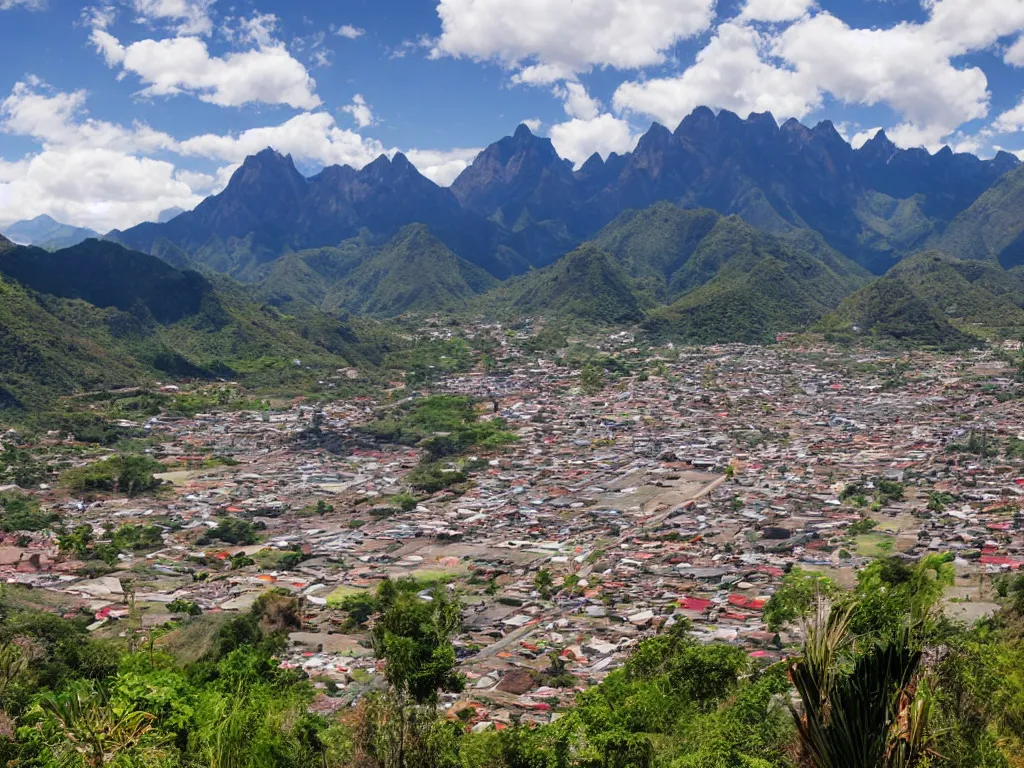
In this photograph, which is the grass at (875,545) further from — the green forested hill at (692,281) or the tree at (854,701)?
the green forested hill at (692,281)

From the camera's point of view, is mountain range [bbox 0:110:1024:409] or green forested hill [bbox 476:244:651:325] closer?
mountain range [bbox 0:110:1024:409]

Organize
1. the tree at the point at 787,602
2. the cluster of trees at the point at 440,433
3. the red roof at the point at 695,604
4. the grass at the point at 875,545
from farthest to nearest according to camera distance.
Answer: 1. the cluster of trees at the point at 440,433
2. the grass at the point at 875,545
3. the red roof at the point at 695,604
4. the tree at the point at 787,602

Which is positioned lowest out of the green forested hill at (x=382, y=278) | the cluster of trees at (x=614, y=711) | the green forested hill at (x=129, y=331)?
the cluster of trees at (x=614, y=711)

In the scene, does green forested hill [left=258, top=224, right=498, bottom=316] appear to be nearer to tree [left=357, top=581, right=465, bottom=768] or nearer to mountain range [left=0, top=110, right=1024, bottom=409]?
mountain range [left=0, top=110, right=1024, bottom=409]

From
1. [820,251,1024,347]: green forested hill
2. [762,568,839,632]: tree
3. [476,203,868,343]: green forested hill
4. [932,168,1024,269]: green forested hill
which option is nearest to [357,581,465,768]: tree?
[762,568,839,632]: tree

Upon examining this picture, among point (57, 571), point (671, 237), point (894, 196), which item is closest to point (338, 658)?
point (57, 571)

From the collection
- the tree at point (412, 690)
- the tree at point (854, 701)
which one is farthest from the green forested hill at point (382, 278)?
the tree at point (854, 701)

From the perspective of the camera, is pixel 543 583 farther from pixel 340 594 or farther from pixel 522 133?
pixel 522 133

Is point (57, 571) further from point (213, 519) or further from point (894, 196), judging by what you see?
point (894, 196)
